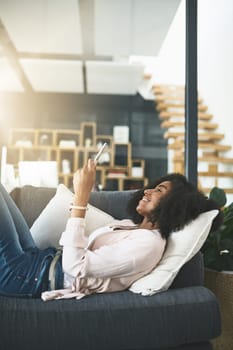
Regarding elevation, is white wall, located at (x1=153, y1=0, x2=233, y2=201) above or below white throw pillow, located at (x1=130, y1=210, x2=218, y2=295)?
above

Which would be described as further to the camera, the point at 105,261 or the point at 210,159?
the point at 210,159

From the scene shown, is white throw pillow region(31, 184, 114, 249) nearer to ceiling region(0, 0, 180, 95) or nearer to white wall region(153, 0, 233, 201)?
white wall region(153, 0, 233, 201)

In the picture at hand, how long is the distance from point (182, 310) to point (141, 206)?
43cm

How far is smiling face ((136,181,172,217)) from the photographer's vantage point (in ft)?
5.22

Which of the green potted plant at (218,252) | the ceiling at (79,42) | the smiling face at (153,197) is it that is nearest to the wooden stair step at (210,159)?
the ceiling at (79,42)

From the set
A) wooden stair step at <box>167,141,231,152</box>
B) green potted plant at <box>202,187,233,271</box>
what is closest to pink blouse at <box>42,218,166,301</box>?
green potted plant at <box>202,187,233,271</box>

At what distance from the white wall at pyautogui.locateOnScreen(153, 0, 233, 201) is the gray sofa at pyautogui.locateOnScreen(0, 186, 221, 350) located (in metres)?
3.04

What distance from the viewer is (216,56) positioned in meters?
5.09

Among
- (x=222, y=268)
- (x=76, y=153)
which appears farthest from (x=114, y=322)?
(x=76, y=153)

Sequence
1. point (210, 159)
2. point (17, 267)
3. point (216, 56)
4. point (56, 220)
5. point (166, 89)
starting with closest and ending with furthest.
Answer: point (17, 267)
point (56, 220)
point (210, 159)
point (216, 56)
point (166, 89)

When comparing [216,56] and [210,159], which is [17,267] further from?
[216,56]

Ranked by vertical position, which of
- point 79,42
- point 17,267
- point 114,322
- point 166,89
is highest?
point 79,42

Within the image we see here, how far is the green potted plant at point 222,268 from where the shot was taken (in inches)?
70.0

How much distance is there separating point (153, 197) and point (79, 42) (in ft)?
16.8
